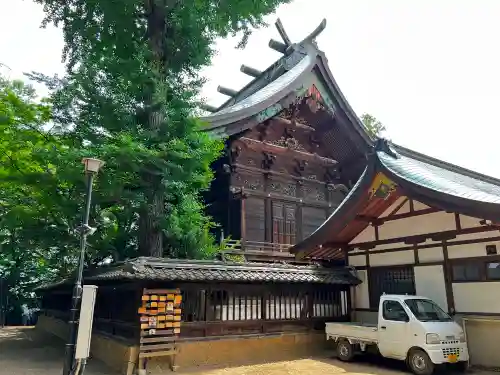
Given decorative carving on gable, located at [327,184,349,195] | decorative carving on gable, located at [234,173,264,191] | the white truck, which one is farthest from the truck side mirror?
decorative carving on gable, located at [327,184,349,195]

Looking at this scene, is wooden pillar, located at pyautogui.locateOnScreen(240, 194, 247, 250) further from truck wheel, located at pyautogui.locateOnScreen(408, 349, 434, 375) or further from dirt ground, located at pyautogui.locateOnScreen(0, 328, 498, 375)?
truck wheel, located at pyautogui.locateOnScreen(408, 349, 434, 375)

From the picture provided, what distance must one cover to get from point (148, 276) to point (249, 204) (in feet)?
24.2

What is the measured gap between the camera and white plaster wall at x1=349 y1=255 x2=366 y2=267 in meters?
12.9

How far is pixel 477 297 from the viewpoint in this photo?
9922 mm

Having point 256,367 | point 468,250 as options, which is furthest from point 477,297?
point 256,367

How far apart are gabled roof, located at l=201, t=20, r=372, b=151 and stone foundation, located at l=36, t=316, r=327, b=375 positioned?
21.8 ft

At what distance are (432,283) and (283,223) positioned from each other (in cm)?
658

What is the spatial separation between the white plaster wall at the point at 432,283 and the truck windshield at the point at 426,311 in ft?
2.43

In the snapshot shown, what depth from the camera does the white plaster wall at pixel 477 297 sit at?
9.60 metres

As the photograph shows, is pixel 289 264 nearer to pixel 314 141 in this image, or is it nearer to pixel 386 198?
pixel 386 198

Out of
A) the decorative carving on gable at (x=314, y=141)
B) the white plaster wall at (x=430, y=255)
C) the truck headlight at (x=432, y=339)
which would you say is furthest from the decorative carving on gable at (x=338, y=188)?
the truck headlight at (x=432, y=339)

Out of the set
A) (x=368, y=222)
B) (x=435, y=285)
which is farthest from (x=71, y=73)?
(x=435, y=285)

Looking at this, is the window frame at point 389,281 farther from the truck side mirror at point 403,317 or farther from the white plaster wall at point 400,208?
the truck side mirror at point 403,317

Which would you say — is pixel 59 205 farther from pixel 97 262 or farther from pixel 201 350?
pixel 201 350
